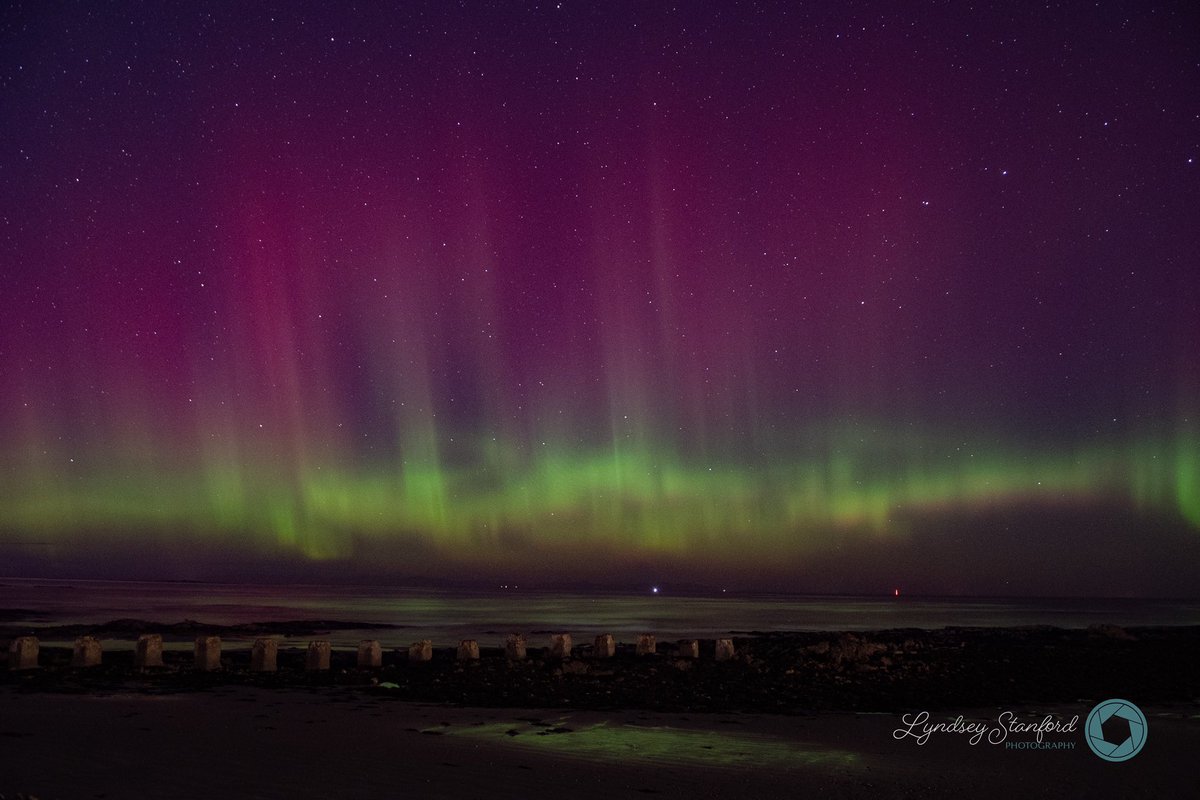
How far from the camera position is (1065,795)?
463 inches

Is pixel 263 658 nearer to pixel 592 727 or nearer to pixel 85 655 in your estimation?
pixel 85 655

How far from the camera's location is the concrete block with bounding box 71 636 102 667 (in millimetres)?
21656

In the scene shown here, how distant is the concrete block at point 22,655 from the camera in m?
20.9

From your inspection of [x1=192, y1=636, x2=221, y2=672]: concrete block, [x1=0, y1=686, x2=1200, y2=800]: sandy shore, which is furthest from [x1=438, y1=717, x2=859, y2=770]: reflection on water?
[x1=192, y1=636, x2=221, y2=672]: concrete block

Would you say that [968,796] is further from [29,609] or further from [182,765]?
[29,609]

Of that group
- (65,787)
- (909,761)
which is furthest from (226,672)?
(909,761)

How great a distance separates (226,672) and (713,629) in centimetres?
3688

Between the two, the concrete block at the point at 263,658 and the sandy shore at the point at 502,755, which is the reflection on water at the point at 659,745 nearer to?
the sandy shore at the point at 502,755

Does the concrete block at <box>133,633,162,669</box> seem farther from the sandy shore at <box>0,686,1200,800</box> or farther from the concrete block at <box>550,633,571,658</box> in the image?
the concrete block at <box>550,633,571,658</box>

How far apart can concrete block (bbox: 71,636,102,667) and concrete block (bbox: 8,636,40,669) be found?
33.2 inches

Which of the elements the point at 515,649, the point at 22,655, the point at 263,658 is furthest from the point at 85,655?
the point at 515,649
